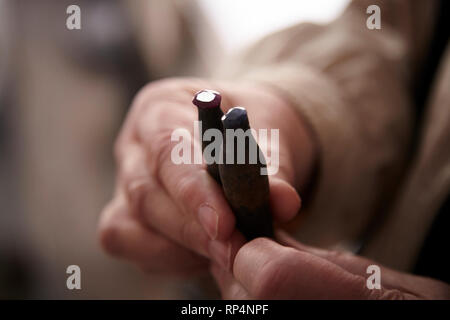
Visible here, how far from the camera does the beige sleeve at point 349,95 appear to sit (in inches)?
12.5

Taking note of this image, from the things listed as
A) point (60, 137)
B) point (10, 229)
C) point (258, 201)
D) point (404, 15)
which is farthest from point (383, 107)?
point (10, 229)

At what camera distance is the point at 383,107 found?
0.37 meters

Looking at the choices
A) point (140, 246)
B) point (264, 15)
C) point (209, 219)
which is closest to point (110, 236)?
point (140, 246)

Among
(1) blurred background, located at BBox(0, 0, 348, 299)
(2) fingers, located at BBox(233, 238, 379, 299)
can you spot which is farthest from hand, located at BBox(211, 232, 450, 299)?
(1) blurred background, located at BBox(0, 0, 348, 299)

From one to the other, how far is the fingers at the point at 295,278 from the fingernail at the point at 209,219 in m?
0.02

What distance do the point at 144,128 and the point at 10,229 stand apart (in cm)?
47

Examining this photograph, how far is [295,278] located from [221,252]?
0.05 metres

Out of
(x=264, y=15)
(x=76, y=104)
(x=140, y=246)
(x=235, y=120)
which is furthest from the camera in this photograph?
(x=76, y=104)

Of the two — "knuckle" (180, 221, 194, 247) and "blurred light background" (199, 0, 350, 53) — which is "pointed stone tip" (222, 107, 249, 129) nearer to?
"knuckle" (180, 221, 194, 247)

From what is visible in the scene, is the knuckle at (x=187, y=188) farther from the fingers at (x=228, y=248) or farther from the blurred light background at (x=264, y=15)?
the blurred light background at (x=264, y=15)

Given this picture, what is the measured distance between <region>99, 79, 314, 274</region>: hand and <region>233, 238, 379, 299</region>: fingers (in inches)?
1.0

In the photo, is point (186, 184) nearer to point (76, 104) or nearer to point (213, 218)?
point (213, 218)

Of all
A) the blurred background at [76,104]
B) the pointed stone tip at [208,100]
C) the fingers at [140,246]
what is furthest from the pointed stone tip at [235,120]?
the blurred background at [76,104]

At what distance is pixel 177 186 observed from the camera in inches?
9.4
